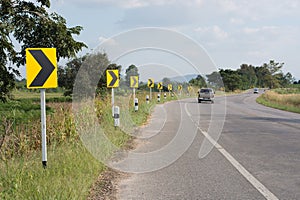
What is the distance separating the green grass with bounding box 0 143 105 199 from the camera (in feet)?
16.6

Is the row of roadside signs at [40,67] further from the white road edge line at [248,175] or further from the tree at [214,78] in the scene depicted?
the tree at [214,78]

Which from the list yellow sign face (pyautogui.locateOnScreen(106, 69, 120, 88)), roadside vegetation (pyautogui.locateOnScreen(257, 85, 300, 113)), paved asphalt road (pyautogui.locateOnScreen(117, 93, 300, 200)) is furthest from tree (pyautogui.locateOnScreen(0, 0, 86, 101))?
roadside vegetation (pyautogui.locateOnScreen(257, 85, 300, 113))

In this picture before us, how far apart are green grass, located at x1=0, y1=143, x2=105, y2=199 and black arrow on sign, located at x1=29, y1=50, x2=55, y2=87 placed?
159 centimetres

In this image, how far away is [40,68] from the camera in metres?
7.01

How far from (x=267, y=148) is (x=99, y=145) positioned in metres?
4.53

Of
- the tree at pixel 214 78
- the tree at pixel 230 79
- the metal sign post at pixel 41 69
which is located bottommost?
the metal sign post at pixel 41 69

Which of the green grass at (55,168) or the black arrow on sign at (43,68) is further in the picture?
the black arrow on sign at (43,68)

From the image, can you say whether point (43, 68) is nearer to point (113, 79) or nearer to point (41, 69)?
point (41, 69)

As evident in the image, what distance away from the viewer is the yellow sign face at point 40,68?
6922 mm

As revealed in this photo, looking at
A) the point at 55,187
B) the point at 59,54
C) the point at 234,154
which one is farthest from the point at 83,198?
the point at 59,54

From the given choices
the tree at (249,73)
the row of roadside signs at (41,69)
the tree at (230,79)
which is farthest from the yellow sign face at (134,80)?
the tree at (249,73)

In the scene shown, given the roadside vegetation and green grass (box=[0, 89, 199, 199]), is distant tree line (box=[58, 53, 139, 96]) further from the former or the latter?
the roadside vegetation

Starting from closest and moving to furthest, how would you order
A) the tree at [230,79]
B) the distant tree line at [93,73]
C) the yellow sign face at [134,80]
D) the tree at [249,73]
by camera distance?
the yellow sign face at [134,80], the distant tree line at [93,73], the tree at [230,79], the tree at [249,73]

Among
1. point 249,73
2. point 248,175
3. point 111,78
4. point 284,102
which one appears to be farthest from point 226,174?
point 249,73
